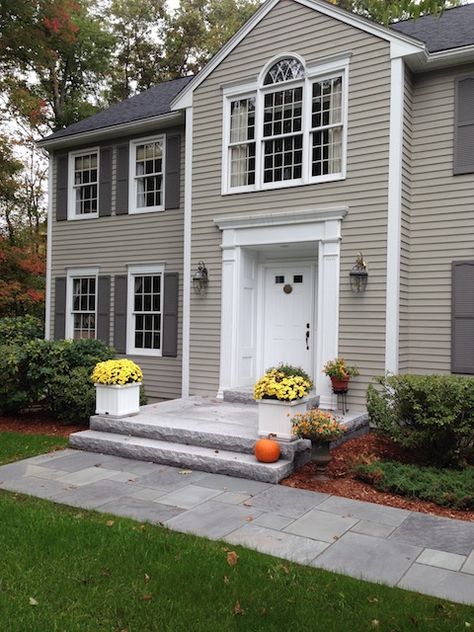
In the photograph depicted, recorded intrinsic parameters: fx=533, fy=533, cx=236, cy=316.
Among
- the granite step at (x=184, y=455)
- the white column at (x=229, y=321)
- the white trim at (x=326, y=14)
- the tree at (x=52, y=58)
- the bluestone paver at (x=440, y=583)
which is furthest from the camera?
the tree at (x=52, y=58)

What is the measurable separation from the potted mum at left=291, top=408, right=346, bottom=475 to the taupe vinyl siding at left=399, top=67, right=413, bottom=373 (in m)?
2.47

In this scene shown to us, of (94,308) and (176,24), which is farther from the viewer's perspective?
(176,24)

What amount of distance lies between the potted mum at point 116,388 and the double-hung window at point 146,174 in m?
4.26

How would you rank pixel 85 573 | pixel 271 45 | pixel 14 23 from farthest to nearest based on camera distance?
pixel 14 23 < pixel 271 45 < pixel 85 573

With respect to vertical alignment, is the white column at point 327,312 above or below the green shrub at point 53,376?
above

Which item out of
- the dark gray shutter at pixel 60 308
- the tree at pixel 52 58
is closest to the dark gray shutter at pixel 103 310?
the dark gray shutter at pixel 60 308

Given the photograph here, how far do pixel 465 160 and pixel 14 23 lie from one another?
1121cm

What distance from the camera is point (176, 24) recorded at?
2184 cm

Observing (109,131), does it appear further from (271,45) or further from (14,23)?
(14,23)

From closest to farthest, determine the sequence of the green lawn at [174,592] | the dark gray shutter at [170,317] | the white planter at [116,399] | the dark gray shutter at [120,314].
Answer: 1. the green lawn at [174,592]
2. the white planter at [116,399]
3. the dark gray shutter at [170,317]
4. the dark gray shutter at [120,314]

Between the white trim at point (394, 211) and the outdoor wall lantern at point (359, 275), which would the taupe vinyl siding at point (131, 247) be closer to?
the outdoor wall lantern at point (359, 275)

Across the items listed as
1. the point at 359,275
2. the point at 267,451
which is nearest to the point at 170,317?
the point at 359,275

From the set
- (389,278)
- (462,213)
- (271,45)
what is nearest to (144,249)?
(271,45)

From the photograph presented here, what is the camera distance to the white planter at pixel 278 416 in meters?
5.84
